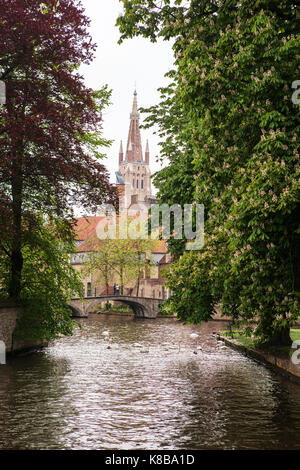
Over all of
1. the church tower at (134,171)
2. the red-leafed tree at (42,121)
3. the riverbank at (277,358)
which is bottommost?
the riverbank at (277,358)

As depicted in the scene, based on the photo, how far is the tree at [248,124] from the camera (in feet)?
36.4

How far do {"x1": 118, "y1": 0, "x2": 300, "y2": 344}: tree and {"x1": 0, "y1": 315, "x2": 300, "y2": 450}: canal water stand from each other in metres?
2.36

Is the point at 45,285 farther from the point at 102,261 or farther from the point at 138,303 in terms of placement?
the point at 102,261

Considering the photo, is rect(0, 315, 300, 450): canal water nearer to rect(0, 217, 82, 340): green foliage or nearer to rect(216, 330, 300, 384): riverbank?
rect(216, 330, 300, 384): riverbank

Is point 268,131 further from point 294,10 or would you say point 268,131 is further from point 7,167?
point 7,167

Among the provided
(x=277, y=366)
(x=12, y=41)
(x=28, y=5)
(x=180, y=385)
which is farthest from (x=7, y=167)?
(x=277, y=366)

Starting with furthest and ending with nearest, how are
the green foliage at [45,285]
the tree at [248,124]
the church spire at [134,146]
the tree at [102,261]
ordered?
the church spire at [134,146], the tree at [102,261], the green foliage at [45,285], the tree at [248,124]

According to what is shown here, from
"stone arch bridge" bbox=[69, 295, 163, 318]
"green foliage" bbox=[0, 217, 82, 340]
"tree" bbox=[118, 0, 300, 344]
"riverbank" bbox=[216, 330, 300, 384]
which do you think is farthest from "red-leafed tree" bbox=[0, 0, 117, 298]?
"stone arch bridge" bbox=[69, 295, 163, 318]

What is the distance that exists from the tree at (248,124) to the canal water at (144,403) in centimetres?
236

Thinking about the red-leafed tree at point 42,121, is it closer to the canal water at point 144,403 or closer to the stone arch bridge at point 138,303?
the canal water at point 144,403

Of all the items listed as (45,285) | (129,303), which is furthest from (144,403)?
(129,303)

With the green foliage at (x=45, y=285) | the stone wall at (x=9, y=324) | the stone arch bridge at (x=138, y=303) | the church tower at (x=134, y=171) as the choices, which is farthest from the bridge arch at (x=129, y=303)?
the church tower at (x=134, y=171)
